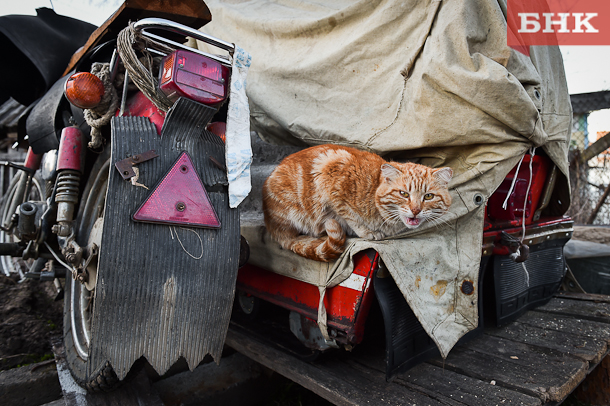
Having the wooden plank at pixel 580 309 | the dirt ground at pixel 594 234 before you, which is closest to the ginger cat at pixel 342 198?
the wooden plank at pixel 580 309

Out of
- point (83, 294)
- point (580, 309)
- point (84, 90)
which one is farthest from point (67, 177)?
point (580, 309)

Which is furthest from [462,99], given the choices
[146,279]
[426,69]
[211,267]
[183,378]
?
[183,378]

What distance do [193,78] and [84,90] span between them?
542mm

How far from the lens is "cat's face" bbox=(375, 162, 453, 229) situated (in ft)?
5.16

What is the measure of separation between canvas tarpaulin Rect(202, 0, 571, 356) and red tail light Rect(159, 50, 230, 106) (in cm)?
73

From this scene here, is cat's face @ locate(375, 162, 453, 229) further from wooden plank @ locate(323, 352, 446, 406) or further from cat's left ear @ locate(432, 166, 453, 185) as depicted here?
wooden plank @ locate(323, 352, 446, 406)

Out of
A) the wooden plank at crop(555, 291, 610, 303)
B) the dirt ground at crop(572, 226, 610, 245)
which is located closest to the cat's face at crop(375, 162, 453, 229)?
the wooden plank at crop(555, 291, 610, 303)

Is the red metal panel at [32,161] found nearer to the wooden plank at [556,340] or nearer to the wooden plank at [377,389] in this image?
the wooden plank at [377,389]

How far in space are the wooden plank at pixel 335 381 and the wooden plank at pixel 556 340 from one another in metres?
0.86

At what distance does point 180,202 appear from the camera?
1.26 m

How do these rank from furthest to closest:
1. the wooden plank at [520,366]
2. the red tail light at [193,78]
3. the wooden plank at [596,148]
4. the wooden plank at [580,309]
A: the wooden plank at [596,148] → the wooden plank at [580,309] → the wooden plank at [520,366] → the red tail light at [193,78]

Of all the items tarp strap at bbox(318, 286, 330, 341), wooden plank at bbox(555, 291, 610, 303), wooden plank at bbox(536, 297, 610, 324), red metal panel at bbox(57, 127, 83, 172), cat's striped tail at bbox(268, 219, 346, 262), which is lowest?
Answer: wooden plank at bbox(536, 297, 610, 324)

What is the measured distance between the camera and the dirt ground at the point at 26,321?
233 centimetres

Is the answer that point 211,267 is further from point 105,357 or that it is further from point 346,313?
point 346,313
